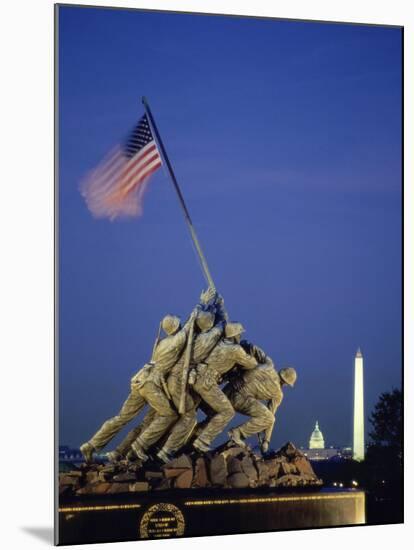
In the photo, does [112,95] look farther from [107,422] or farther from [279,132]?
[107,422]

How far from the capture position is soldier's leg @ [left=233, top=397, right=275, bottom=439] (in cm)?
1370

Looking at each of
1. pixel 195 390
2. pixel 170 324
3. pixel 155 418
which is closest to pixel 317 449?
pixel 195 390

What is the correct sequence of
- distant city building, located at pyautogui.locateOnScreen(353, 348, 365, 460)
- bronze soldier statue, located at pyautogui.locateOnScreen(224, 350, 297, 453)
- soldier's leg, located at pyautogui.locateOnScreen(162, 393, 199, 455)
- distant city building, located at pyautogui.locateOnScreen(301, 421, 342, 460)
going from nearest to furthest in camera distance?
soldier's leg, located at pyautogui.locateOnScreen(162, 393, 199, 455) < bronze soldier statue, located at pyautogui.locateOnScreen(224, 350, 297, 453) < distant city building, located at pyautogui.locateOnScreen(301, 421, 342, 460) < distant city building, located at pyautogui.locateOnScreen(353, 348, 365, 460)

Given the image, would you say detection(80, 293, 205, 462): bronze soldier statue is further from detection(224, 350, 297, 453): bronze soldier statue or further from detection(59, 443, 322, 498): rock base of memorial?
detection(224, 350, 297, 453): bronze soldier statue

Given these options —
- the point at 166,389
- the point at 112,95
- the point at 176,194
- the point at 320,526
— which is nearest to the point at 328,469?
the point at 320,526

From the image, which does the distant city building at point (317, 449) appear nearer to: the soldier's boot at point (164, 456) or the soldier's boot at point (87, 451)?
the soldier's boot at point (164, 456)

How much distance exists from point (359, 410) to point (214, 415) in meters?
1.18

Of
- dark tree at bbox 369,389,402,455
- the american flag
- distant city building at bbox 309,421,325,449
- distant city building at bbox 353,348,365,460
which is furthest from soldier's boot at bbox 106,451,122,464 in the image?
dark tree at bbox 369,389,402,455

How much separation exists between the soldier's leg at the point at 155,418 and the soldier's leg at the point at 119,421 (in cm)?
7

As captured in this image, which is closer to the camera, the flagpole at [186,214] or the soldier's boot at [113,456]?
the soldier's boot at [113,456]

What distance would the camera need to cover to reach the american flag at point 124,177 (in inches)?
523

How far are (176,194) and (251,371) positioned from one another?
4.66ft

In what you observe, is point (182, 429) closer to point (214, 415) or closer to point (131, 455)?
point (214, 415)

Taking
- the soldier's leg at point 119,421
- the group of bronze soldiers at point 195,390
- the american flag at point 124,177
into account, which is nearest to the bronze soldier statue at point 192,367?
the group of bronze soldiers at point 195,390
